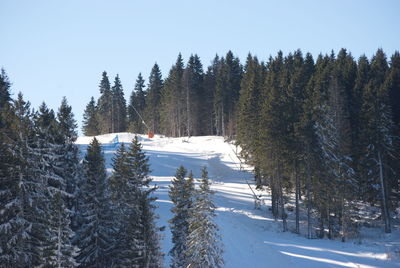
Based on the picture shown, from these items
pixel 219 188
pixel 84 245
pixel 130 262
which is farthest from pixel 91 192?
pixel 219 188

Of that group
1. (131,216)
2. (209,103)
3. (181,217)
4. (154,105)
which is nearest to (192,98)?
(209,103)

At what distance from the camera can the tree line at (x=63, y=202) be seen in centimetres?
1847

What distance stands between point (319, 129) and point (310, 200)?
677 cm

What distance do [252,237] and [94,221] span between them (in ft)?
51.0

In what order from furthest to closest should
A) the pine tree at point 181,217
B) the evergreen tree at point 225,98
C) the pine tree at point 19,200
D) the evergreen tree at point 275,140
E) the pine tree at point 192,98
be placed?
the pine tree at point 192,98, the evergreen tree at point 225,98, the evergreen tree at point 275,140, the pine tree at point 181,217, the pine tree at point 19,200

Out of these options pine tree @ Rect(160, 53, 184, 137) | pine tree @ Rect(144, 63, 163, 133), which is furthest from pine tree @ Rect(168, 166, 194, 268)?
pine tree @ Rect(144, 63, 163, 133)

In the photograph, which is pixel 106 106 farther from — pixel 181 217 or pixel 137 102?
pixel 181 217

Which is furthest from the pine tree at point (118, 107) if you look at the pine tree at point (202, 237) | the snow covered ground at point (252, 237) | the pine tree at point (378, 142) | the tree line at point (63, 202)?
the pine tree at point (202, 237)

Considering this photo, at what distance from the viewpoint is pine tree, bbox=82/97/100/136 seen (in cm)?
9612

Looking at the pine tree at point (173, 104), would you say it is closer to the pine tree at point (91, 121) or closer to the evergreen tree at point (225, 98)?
the evergreen tree at point (225, 98)

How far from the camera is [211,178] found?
2090 inches

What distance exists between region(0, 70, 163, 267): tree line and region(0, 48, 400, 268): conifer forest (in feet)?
0.22

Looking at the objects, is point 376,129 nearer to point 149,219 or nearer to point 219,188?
point 219,188

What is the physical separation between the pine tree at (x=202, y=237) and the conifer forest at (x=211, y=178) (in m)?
0.06
